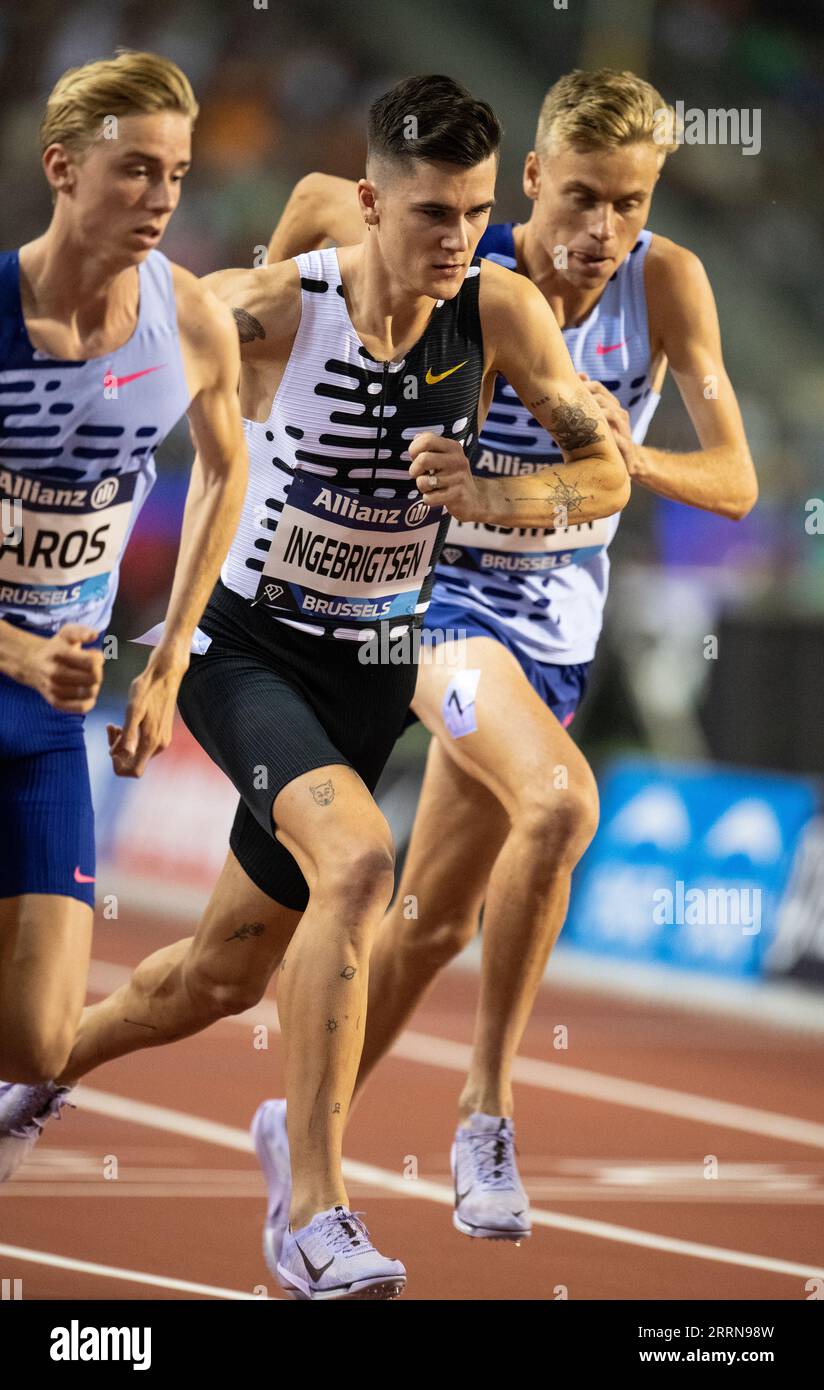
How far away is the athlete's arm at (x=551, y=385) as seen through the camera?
15.5 ft

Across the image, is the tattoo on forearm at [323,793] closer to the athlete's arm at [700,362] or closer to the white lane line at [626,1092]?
the athlete's arm at [700,362]

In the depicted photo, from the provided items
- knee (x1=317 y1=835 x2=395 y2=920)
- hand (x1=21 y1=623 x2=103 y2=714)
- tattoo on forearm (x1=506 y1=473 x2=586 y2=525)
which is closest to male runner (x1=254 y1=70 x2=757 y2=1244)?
tattoo on forearm (x1=506 y1=473 x2=586 y2=525)

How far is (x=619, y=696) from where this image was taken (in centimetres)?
1117

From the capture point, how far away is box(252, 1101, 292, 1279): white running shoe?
511 centimetres

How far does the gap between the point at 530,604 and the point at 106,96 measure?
2.16m

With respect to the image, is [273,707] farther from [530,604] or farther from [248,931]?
[530,604]

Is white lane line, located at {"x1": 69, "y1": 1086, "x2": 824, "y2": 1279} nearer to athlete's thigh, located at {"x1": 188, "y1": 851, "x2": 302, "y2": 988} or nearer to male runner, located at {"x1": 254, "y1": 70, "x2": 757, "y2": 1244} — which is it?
male runner, located at {"x1": 254, "y1": 70, "x2": 757, "y2": 1244}

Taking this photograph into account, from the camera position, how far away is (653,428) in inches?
485

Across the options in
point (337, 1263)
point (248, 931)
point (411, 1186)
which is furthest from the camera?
point (411, 1186)

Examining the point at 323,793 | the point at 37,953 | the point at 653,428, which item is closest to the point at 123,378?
the point at 323,793

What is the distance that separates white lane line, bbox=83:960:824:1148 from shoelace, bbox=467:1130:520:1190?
2439 mm

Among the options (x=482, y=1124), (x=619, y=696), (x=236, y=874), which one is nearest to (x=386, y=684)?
(x=236, y=874)

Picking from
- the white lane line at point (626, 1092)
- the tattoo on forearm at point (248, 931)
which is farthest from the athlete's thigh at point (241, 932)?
the white lane line at point (626, 1092)

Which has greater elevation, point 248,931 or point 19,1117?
point 248,931
